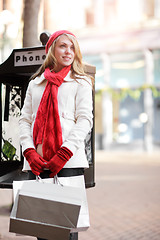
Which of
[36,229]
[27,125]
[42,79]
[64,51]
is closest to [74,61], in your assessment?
[64,51]

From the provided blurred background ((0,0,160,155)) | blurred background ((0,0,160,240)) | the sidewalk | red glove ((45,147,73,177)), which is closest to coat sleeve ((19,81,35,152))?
red glove ((45,147,73,177))

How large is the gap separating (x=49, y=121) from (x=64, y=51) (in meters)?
0.47

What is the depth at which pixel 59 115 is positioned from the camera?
282 centimetres

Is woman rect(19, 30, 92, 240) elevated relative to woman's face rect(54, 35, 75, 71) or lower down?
lower down

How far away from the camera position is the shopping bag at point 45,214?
8.58ft

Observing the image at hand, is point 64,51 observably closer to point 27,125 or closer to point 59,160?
point 27,125

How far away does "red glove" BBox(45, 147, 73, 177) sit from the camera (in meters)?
2.66

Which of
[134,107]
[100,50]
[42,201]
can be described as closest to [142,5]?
[100,50]

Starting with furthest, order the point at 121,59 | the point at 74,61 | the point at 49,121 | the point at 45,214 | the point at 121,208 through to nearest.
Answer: the point at 121,59, the point at 121,208, the point at 74,61, the point at 49,121, the point at 45,214

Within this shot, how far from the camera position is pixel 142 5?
2030cm

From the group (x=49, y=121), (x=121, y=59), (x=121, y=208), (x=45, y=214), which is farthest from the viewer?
(x=121, y=59)

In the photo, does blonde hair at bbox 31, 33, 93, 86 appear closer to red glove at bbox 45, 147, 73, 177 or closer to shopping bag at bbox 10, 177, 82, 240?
red glove at bbox 45, 147, 73, 177

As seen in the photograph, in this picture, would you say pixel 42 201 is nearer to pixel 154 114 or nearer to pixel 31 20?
pixel 31 20

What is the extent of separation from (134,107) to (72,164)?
58.0 feet
